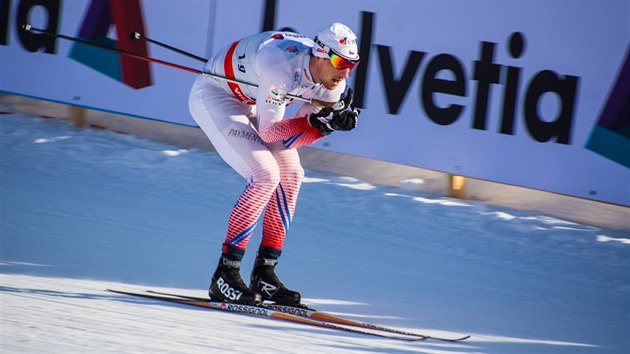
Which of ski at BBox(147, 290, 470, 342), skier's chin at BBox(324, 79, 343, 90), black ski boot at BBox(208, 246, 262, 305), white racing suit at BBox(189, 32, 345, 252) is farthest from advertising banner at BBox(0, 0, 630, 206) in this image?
black ski boot at BBox(208, 246, 262, 305)

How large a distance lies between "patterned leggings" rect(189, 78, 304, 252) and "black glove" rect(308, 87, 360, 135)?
0.28 meters

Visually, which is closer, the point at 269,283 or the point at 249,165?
the point at 249,165

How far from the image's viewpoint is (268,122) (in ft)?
14.8

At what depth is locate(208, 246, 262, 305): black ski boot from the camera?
455 centimetres

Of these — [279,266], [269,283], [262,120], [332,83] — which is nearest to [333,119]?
[332,83]

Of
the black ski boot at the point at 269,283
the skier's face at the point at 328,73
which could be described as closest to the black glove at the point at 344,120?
the skier's face at the point at 328,73

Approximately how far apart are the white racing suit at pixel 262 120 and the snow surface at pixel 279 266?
0.53m

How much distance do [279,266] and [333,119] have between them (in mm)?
1335

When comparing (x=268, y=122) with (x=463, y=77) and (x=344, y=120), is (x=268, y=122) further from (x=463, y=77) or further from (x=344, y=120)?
(x=463, y=77)

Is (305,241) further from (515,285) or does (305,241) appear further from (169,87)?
(169,87)

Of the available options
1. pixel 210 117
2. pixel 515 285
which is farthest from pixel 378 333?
pixel 515 285

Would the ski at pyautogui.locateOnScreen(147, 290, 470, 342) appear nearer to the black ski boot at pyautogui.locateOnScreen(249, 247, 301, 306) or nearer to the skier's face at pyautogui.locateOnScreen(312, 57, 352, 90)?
the black ski boot at pyautogui.locateOnScreen(249, 247, 301, 306)

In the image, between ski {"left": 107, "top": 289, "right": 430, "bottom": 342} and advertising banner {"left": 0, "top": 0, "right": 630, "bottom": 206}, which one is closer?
ski {"left": 107, "top": 289, "right": 430, "bottom": 342}

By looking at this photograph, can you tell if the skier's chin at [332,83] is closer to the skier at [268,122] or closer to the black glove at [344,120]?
the skier at [268,122]
